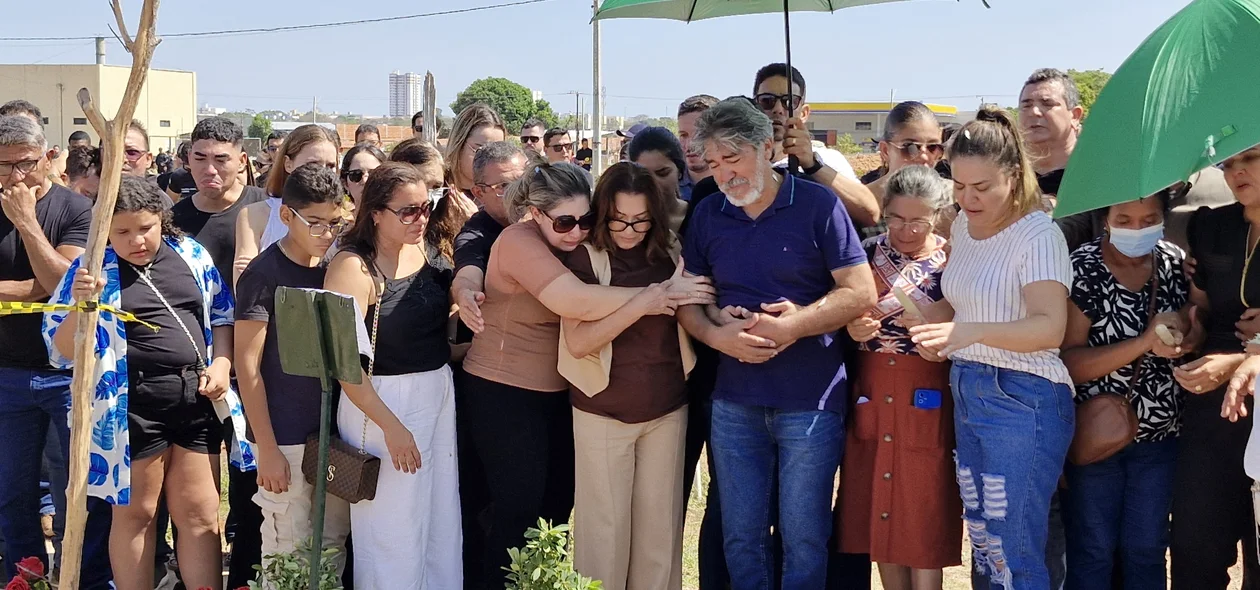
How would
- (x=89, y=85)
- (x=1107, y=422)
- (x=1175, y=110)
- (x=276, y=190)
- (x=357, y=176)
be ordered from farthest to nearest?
1. (x=89, y=85)
2. (x=276, y=190)
3. (x=357, y=176)
4. (x=1107, y=422)
5. (x=1175, y=110)

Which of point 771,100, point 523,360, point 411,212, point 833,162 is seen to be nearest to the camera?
point 411,212

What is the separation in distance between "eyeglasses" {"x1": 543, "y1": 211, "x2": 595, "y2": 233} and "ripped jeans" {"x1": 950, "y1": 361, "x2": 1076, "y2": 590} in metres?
1.34

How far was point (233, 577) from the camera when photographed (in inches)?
172

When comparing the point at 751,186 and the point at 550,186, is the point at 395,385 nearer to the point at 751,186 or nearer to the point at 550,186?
the point at 550,186

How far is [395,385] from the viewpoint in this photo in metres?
3.69

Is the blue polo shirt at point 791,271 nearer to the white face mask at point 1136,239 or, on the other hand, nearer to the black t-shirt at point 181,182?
the white face mask at point 1136,239

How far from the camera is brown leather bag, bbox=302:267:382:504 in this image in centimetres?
353

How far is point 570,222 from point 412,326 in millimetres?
660

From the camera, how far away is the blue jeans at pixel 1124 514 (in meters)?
3.53

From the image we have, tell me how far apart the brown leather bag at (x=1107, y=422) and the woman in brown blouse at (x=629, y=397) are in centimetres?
134

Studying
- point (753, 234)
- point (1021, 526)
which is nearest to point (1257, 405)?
point (1021, 526)

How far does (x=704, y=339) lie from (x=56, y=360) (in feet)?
8.07

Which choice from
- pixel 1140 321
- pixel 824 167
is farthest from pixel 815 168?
pixel 1140 321

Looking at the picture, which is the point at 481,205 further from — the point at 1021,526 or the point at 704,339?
the point at 1021,526
